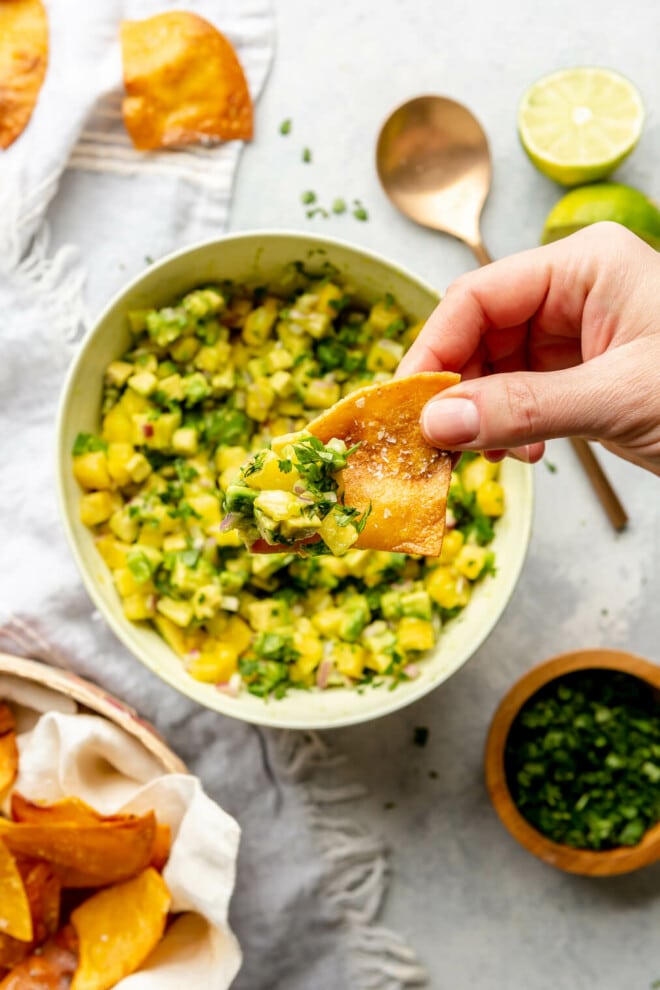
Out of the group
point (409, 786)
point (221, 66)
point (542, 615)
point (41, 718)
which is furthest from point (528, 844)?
point (221, 66)

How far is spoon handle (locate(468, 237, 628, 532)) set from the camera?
101 inches

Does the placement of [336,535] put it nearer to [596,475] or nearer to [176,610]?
[176,610]

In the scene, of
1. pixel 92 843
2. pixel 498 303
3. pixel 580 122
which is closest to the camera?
pixel 498 303

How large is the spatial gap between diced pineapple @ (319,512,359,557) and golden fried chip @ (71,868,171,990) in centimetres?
116

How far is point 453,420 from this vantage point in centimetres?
160

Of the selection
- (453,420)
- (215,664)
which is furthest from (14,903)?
(453,420)

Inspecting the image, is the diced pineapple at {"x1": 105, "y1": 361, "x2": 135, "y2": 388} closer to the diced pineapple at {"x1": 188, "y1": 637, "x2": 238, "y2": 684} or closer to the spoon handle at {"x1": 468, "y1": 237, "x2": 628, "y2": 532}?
Answer: the diced pineapple at {"x1": 188, "y1": 637, "x2": 238, "y2": 684}

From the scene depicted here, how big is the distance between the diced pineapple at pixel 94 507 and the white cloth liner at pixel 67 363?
0.23 metres

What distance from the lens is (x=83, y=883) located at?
93.0 inches

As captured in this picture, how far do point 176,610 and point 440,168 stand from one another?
136cm

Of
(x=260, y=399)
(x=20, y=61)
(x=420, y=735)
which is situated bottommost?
(x=420, y=735)

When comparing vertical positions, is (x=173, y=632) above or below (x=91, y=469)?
below

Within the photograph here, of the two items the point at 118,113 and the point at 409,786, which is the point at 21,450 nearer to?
the point at 118,113

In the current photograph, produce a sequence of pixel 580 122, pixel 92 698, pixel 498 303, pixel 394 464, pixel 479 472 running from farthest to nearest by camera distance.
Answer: pixel 580 122 < pixel 479 472 < pixel 92 698 < pixel 498 303 < pixel 394 464
